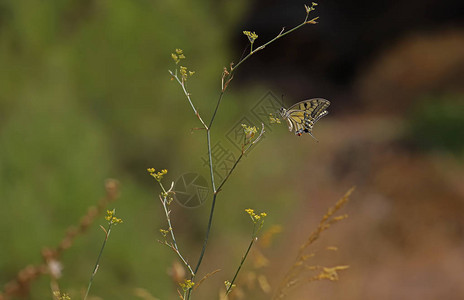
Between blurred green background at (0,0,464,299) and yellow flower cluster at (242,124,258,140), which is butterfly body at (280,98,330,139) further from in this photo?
blurred green background at (0,0,464,299)

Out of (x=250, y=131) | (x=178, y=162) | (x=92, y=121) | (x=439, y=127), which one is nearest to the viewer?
(x=250, y=131)

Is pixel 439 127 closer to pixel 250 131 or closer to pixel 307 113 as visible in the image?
pixel 307 113

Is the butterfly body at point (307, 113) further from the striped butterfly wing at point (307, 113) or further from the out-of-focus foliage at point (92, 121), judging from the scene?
the out-of-focus foliage at point (92, 121)

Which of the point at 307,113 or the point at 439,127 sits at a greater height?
the point at 439,127

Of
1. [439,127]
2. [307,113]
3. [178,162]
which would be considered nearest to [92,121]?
[178,162]

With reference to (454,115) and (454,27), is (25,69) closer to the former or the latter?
(454,115)

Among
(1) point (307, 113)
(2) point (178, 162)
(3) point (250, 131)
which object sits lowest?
(3) point (250, 131)

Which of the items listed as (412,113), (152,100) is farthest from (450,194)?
(152,100)
